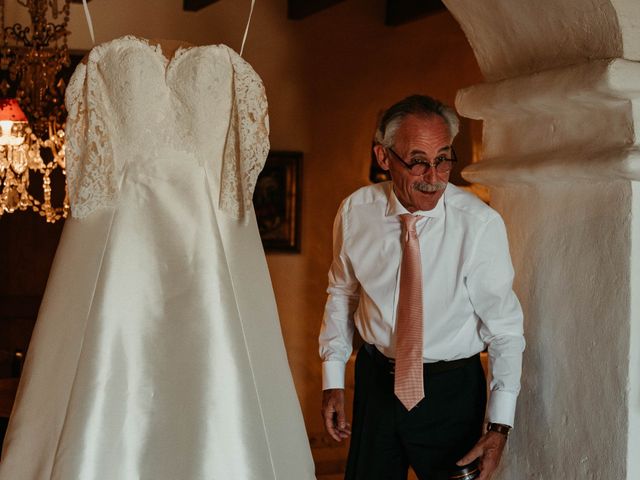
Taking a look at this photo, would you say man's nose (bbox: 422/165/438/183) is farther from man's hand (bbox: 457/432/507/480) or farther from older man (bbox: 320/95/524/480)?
man's hand (bbox: 457/432/507/480)

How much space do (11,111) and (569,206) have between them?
2779 millimetres

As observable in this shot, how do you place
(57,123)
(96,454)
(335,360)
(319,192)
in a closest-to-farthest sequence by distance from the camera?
(96,454) → (335,360) → (57,123) → (319,192)

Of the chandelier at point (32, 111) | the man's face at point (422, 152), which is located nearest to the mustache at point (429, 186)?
the man's face at point (422, 152)

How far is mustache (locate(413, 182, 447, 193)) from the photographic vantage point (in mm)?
2393

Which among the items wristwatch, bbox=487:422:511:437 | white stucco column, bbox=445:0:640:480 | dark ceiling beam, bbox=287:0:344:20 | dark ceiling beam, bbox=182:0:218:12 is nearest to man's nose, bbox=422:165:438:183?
white stucco column, bbox=445:0:640:480

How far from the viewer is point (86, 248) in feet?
7.38

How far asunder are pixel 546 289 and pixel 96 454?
3.90 feet

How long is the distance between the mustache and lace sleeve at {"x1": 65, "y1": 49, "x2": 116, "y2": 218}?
757 millimetres

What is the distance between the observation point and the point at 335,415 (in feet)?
8.79

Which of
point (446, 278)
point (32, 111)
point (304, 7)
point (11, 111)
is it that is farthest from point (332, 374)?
point (304, 7)

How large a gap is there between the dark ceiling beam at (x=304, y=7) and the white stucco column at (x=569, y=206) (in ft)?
10.8

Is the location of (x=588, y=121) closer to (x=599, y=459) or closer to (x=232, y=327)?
(x=599, y=459)

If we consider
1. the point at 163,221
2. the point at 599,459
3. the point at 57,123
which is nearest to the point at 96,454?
the point at 163,221

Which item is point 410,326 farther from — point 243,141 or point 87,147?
point 87,147
